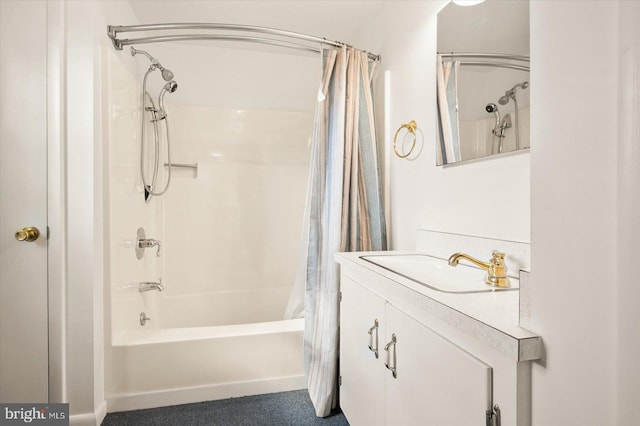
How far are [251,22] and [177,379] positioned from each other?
7.71ft

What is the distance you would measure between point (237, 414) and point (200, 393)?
25cm

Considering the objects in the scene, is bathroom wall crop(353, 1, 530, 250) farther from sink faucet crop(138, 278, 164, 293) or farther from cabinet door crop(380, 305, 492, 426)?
sink faucet crop(138, 278, 164, 293)

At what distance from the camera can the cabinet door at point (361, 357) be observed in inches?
47.5

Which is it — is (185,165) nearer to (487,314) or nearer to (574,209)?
(487,314)

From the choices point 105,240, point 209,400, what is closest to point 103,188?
point 105,240

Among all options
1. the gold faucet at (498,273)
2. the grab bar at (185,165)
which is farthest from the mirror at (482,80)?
the grab bar at (185,165)

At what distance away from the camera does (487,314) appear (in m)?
0.72

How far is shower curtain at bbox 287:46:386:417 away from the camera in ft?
5.94

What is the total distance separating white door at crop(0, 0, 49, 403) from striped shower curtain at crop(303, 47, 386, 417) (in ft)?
4.16

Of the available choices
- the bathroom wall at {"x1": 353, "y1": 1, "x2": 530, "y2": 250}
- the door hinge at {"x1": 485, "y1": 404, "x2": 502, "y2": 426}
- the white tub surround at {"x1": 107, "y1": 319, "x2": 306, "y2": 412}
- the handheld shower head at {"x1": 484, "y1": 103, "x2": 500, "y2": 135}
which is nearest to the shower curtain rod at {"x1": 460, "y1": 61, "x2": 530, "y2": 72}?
the handheld shower head at {"x1": 484, "y1": 103, "x2": 500, "y2": 135}

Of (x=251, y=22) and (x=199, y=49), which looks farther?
(x=199, y=49)

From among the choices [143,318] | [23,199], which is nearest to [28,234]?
[23,199]

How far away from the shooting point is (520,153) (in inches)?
44.3

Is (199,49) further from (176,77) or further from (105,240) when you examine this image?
(105,240)
